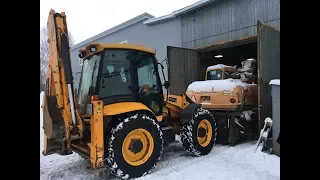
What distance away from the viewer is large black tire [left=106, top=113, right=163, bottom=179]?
4.01 meters

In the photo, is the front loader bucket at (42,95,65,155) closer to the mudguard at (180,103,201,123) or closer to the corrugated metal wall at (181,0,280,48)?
the mudguard at (180,103,201,123)

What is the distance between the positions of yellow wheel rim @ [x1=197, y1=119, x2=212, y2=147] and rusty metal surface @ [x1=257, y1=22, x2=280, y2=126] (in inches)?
78.8

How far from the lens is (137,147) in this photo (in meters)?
4.36

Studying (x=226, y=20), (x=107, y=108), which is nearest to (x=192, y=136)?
(x=107, y=108)

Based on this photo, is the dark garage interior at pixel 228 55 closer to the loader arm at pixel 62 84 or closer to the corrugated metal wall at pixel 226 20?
the corrugated metal wall at pixel 226 20

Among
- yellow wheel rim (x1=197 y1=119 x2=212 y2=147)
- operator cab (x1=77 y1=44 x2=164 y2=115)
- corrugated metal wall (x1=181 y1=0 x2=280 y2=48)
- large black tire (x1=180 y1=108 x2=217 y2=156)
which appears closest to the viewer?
operator cab (x1=77 y1=44 x2=164 y2=115)

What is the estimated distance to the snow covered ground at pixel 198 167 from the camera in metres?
4.34

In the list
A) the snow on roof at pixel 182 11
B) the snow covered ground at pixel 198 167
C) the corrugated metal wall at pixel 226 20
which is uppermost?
the snow on roof at pixel 182 11

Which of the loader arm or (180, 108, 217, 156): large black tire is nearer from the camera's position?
the loader arm

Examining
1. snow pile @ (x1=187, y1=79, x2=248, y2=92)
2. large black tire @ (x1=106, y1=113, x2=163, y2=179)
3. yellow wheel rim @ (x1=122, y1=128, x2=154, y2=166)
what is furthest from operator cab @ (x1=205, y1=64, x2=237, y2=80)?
yellow wheel rim @ (x1=122, y1=128, x2=154, y2=166)

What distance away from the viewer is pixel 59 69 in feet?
13.2

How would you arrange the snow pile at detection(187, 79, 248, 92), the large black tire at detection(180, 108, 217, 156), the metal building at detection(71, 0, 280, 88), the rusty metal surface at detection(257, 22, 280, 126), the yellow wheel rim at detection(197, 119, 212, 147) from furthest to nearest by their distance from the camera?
the metal building at detection(71, 0, 280, 88) → the snow pile at detection(187, 79, 248, 92) → the rusty metal surface at detection(257, 22, 280, 126) → the yellow wheel rim at detection(197, 119, 212, 147) → the large black tire at detection(180, 108, 217, 156)

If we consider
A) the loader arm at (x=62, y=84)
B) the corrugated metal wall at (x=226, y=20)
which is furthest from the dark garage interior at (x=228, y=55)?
the loader arm at (x=62, y=84)
